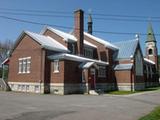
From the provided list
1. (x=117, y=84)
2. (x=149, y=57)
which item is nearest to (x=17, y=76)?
(x=117, y=84)

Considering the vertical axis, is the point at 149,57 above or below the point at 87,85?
above

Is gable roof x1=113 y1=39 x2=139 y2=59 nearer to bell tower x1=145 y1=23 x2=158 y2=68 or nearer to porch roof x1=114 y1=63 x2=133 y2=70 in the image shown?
porch roof x1=114 y1=63 x2=133 y2=70

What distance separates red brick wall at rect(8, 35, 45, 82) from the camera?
1180 inches

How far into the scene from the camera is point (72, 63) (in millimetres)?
29234

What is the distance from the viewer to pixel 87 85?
29.4 meters

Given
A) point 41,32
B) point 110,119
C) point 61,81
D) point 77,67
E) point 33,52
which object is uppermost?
point 41,32

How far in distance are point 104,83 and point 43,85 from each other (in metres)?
10.3

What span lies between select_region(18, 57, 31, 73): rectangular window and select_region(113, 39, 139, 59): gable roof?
14852mm

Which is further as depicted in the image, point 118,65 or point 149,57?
point 149,57

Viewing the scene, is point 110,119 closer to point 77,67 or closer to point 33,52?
point 77,67

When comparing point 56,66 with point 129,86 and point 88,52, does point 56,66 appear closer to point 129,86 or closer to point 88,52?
point 88,52

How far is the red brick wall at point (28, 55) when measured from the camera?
2997 cm

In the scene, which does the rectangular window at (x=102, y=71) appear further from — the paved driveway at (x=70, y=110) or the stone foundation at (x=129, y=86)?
the paved driveway at (x=70, y=110)

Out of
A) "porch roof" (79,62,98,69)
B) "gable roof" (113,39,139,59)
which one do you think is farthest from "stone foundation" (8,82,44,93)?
"gable roof" (113,39,139,59)
